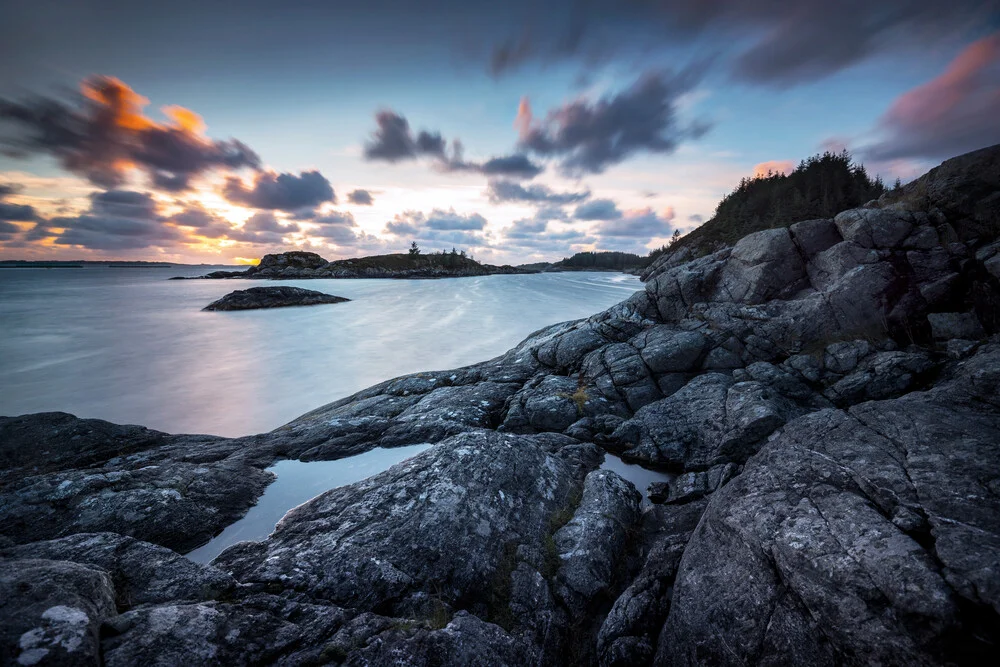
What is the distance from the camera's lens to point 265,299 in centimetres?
5550

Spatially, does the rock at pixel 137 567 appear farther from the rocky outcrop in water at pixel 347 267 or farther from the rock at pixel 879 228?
the rocky outcrop in water at pixel 347 267

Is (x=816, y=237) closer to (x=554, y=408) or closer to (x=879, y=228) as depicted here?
(x=879, y=228)

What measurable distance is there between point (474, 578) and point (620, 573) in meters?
3.21

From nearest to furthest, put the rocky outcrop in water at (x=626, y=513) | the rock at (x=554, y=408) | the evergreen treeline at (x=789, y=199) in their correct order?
1. the rocky outcrop in water at (x=626, y=513)
2. the rock at (x=554, y=408)
3. the evergreen treeline at (x=789, y=199)

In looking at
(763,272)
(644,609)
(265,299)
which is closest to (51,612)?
(644,609)

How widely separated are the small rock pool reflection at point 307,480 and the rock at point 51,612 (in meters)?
4.15

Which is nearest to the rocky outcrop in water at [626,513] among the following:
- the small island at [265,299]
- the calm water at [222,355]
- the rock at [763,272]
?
the rock at [763,272]

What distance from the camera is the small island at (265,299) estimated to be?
54200mm

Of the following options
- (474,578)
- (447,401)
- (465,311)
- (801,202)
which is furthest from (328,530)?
(801,202)

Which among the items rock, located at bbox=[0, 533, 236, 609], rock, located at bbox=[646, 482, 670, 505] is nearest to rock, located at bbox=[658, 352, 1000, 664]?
rock, located at bbox=[646, 482, 670, 505]

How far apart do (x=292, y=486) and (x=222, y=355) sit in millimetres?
25590

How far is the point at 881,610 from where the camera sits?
4617 millimetres

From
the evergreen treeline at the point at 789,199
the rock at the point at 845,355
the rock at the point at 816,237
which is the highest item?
the evergreen treeline at the point at 789,199

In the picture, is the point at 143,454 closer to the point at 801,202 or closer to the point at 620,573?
the point at 620,573
